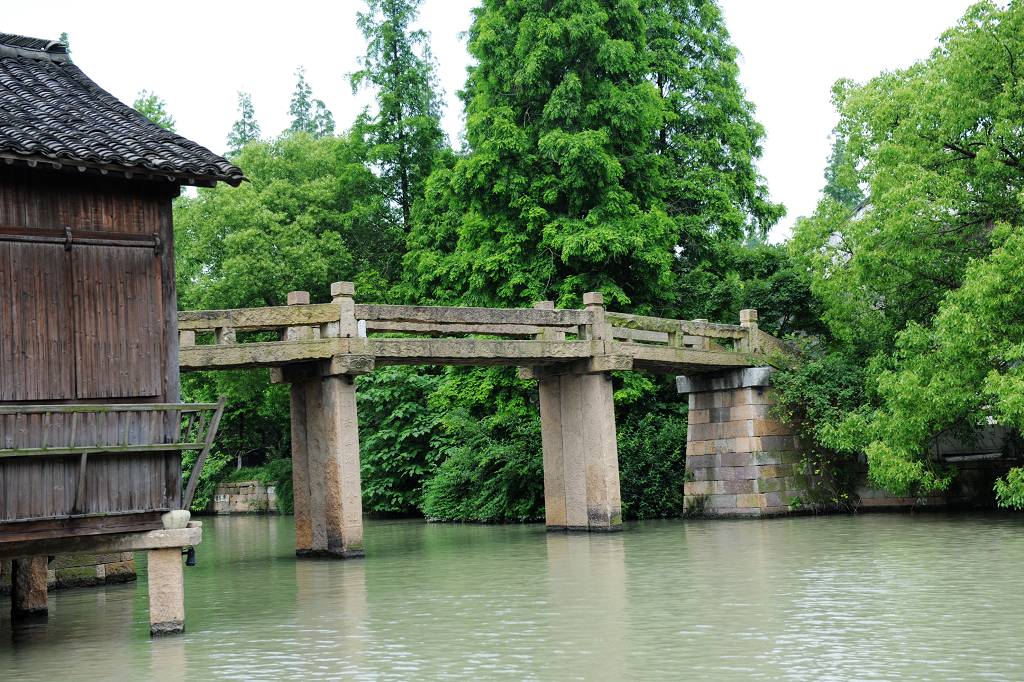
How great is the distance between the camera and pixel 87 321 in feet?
41.3

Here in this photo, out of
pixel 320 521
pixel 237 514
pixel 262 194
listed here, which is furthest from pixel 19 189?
pixel 237 514

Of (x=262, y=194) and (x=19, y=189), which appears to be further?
(x=262, y=194)

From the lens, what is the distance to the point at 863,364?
2836cm

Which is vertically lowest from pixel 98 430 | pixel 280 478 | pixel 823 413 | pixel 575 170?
pixel 280 478

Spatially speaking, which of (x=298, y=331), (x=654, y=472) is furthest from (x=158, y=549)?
(x=654, y=472)

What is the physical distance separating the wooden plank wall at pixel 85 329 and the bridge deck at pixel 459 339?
6888mm

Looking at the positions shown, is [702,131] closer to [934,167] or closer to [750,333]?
[750,333]

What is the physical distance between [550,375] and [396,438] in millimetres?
13718

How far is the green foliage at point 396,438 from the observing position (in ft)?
123

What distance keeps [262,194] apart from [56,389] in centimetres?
2961

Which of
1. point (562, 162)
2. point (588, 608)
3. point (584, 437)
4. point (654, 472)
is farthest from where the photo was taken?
point (562, 162)

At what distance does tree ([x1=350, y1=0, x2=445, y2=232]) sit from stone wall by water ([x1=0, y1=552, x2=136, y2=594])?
2225 cm

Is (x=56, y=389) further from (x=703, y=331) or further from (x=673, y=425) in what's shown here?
(x=673, y=425)

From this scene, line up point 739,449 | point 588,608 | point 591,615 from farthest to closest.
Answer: point 739,449 → point 588,608 → point 591,615
